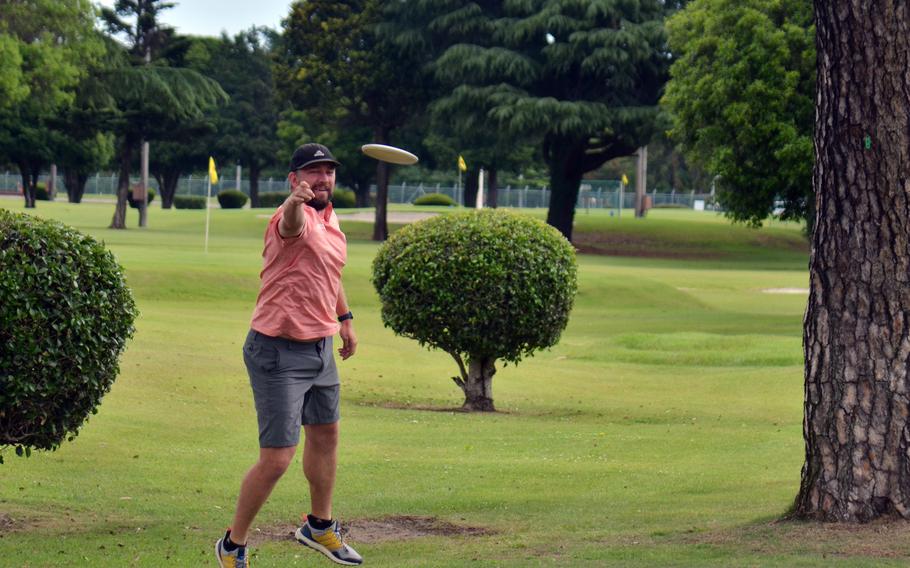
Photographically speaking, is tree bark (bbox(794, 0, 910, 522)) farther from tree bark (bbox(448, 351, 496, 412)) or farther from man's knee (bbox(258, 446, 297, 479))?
tree bark (bbox(448, 351, 496, 412))

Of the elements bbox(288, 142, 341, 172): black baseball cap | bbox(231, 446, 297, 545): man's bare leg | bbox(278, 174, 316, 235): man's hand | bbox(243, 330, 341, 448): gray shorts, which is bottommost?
bbox(231, 446, 297, 545): man's bare leg

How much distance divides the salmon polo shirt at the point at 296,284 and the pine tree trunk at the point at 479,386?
9341 millimetres

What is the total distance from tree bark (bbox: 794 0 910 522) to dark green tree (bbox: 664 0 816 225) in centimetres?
2218

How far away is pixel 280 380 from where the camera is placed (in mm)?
6992

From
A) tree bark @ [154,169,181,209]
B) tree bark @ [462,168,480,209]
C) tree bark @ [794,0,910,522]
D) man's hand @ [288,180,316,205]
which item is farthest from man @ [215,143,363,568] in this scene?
tree bark @ [154,169,181,209]

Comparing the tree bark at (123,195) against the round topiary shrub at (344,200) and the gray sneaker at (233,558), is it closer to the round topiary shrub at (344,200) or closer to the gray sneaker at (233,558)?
the round topiary shrub at (344,200)

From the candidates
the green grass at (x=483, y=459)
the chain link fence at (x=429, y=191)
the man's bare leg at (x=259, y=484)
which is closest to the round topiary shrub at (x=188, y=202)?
the chain link fence at (x=429, y=191)

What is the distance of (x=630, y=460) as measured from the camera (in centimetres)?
1234

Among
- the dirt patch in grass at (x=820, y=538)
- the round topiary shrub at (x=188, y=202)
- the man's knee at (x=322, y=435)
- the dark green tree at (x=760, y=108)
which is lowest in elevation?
the round topiary shrub at (x=188, y=202)

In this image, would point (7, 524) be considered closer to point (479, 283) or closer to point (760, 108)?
point (479, 283)

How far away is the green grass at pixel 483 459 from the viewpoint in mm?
7613

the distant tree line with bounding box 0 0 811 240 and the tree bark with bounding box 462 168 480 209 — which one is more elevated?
the distant tree line with bounding box 0 0 811 240

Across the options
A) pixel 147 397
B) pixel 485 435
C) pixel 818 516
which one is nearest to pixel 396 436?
pixel 485 435

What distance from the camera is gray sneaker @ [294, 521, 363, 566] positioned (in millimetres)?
7328
